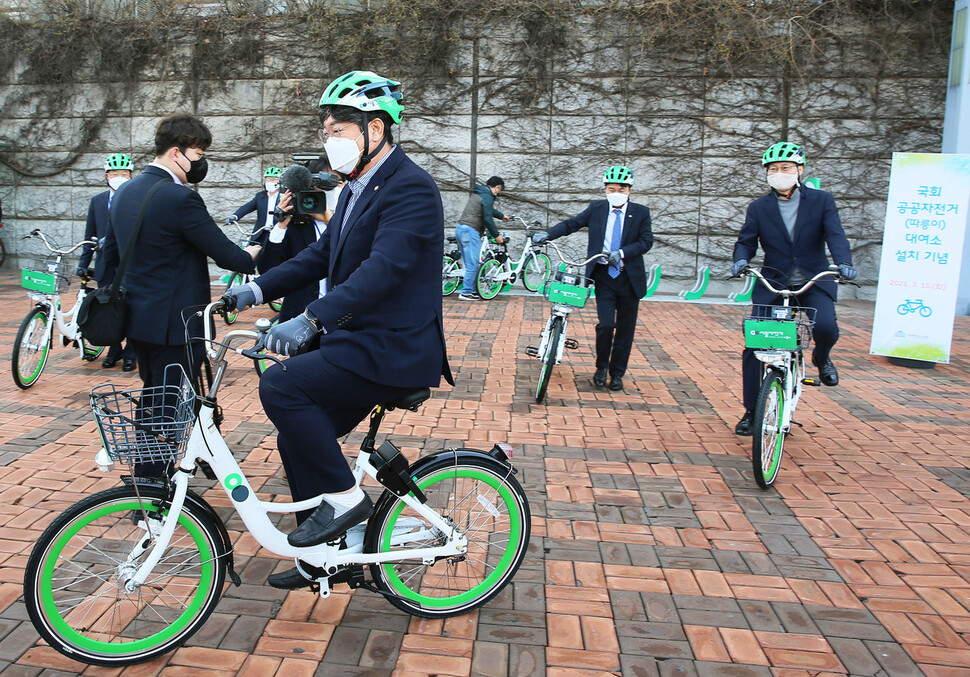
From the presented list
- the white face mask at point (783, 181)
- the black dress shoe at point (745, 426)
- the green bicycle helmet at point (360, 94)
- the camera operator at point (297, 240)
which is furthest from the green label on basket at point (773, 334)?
the green bicycle helmet at point (360, 94)

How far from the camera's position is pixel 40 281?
660 cm

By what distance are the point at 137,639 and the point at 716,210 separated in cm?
1112

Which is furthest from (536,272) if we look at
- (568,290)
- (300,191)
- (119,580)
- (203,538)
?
(119,580)

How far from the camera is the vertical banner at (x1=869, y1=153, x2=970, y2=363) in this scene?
25.7ft

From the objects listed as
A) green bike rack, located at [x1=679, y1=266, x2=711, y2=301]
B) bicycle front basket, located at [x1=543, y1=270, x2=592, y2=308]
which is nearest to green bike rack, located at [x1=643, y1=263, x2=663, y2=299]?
green bike rack, located at [x1=679, y1=266, x2=711, y2=301]

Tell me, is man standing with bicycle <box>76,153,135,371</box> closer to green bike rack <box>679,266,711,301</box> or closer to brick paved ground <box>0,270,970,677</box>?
brick paved ground <box>0,270,970,677</box>

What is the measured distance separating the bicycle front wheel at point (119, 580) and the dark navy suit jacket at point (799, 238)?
12.8ft

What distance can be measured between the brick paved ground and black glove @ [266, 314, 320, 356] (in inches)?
44.4

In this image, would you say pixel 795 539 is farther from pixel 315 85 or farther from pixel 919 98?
pixel 315 85

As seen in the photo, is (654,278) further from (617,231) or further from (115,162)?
(115,162)

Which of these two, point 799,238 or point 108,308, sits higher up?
point 799,238

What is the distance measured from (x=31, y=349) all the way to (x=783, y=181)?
5805 millimetres

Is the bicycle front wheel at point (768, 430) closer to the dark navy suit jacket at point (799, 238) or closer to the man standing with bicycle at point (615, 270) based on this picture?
the dark navy suit jacket at point (799, 238)

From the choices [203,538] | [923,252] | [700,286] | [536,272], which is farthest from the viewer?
[536,272]
